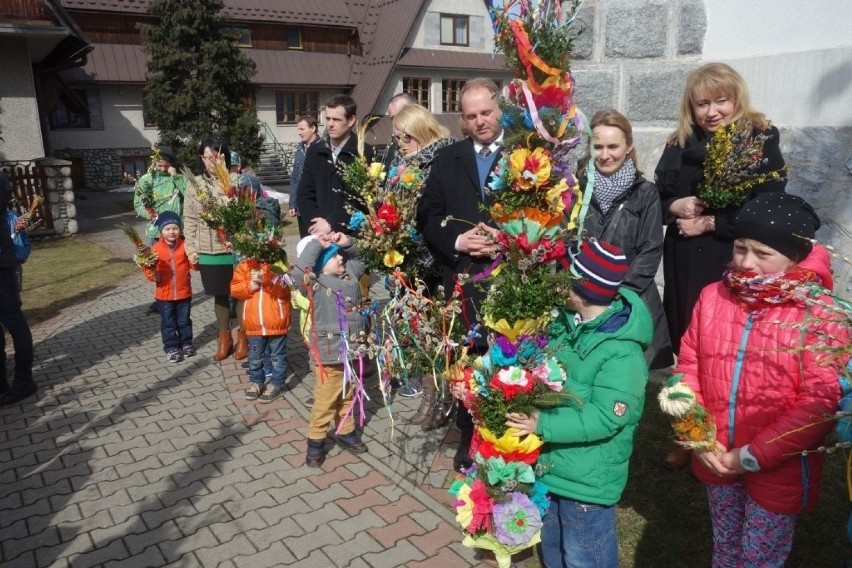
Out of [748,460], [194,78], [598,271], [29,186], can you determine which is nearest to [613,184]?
[598,271]

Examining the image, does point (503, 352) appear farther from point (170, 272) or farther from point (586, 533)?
point (170, 272)

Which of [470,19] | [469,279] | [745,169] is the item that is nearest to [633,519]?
[469,279]

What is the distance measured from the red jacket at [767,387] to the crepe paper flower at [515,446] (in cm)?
76

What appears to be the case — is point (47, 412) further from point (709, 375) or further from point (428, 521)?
point (709, 375)

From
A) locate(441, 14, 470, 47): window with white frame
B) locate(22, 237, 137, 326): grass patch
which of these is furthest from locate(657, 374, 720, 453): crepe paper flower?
locate(441, 14, 470, 47): window with white frame

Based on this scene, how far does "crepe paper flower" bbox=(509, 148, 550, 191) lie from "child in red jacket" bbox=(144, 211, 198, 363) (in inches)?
183

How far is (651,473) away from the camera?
4031 mm

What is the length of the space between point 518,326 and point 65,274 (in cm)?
1060

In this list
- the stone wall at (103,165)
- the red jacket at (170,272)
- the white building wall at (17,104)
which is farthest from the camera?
the stone wall at (103,165)

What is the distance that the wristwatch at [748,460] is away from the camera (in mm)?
2385

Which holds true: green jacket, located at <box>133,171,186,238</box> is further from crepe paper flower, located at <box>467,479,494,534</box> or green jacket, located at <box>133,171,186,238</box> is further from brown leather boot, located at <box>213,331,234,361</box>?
crepe paper flower, located at <box>467,479,494,534</box>

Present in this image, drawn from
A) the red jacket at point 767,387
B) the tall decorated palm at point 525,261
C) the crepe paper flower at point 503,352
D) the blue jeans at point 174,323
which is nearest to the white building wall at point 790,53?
the red jacket at point 767,387

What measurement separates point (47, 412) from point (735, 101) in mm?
5647

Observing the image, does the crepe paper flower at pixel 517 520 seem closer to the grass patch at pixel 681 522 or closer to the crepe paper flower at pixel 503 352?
the crepe paper flower at pixel 503 352
